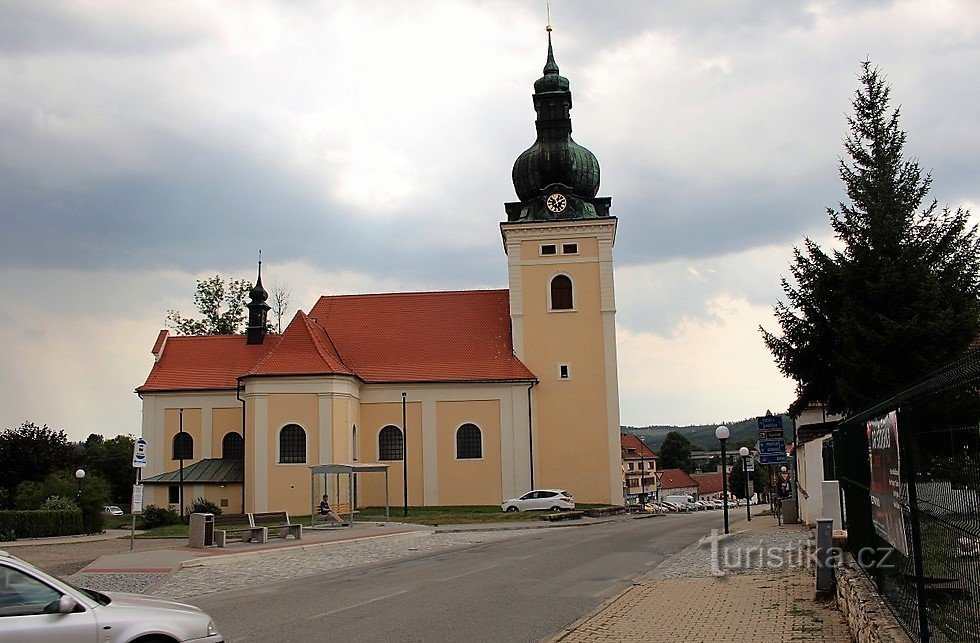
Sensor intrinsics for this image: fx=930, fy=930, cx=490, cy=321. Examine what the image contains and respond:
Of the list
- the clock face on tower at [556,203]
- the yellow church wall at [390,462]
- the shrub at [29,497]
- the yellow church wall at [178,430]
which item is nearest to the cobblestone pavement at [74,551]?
the shrub at [29,497]

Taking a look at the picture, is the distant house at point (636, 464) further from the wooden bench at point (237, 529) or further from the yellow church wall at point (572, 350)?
the wooden bench at point (237, 529)

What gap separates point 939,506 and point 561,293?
38699 millimetres

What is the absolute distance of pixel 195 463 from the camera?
4494cm

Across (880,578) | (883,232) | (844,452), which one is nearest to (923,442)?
(880,578)

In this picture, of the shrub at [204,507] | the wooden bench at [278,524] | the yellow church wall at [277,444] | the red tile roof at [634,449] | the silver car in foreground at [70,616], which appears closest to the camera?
the silver car in foreground at [70,616]

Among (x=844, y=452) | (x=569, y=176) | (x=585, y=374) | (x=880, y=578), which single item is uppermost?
(x=569, y=176)

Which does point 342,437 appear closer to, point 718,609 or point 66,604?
point 718,609

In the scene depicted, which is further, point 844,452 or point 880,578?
point 844,452

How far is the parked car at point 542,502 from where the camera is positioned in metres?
39.8

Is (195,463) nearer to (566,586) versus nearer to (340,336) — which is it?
(340,336)

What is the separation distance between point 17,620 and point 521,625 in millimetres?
6067

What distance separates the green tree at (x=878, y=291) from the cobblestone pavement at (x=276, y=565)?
10409 millimetres

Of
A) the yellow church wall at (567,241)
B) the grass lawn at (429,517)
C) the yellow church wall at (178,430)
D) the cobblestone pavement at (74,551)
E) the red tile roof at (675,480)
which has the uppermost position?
the yellow church wall at (567,241)

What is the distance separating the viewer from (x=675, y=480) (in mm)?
126312
